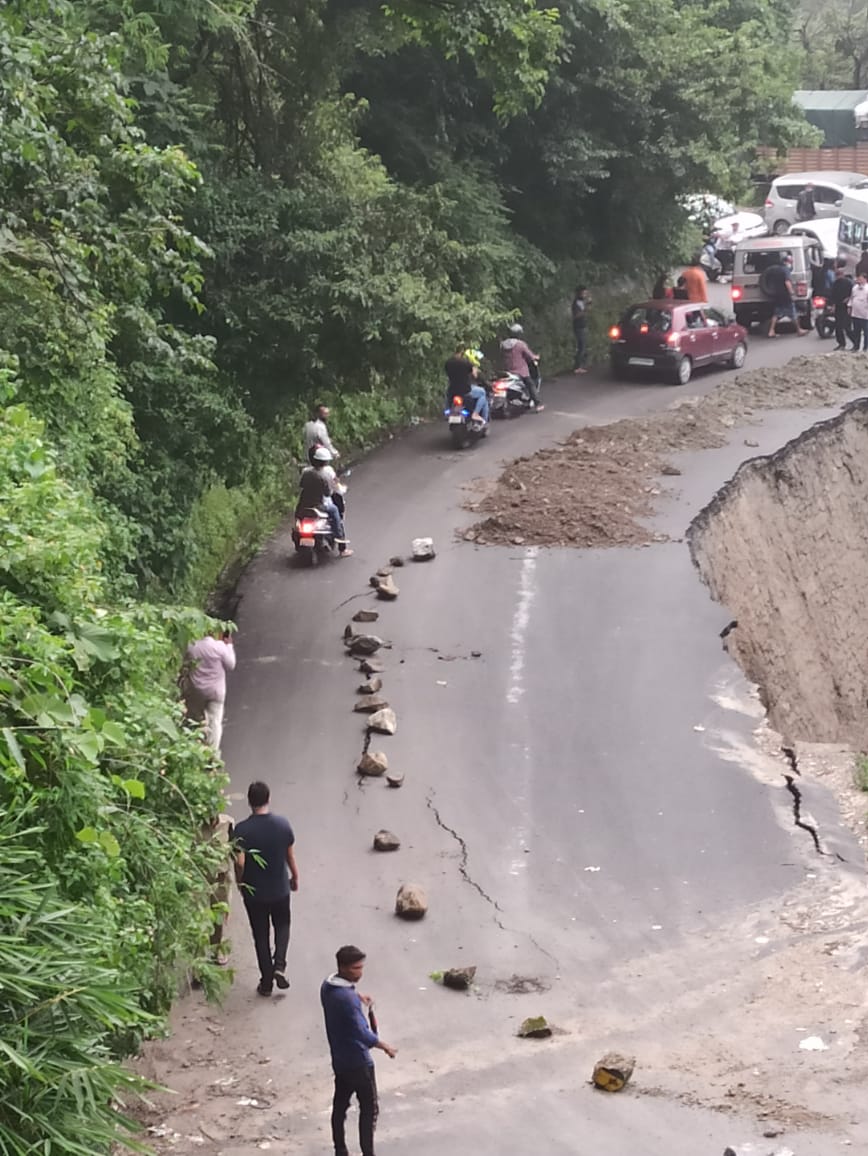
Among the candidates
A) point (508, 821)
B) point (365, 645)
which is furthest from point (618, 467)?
point (508, 821)

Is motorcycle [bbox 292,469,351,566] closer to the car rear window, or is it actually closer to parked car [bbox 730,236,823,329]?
the car rear window

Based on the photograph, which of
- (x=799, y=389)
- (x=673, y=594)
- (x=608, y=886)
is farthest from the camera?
(x=799, y=389)

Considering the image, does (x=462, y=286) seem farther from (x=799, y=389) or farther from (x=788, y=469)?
(x=799, y=389)

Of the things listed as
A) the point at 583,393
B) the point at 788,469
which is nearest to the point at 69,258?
the point at 788,469

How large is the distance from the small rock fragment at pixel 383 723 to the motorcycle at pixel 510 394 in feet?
38.8

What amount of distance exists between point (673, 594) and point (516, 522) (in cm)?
289

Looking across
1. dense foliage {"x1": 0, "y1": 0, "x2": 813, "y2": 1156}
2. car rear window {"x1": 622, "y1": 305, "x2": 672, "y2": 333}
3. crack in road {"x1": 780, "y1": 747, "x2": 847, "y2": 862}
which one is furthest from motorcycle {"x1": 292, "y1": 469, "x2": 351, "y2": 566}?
car rear window {"x1": 622, "y1": 305, "x2": 672, "y2": 333}

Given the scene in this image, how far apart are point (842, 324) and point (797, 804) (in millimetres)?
19944

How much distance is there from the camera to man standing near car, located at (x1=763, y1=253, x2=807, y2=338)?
106 ft

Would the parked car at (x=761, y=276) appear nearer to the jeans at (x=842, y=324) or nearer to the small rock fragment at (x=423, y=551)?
the jeans at (x=842, y=324)

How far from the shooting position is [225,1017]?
9523 millimetres

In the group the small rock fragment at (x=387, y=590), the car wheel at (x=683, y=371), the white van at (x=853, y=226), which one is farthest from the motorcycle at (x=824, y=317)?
the small rock fragment at (x=387, y=590)

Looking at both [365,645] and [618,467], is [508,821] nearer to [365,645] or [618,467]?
[365,645]

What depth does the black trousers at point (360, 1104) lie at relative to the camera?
764cm
